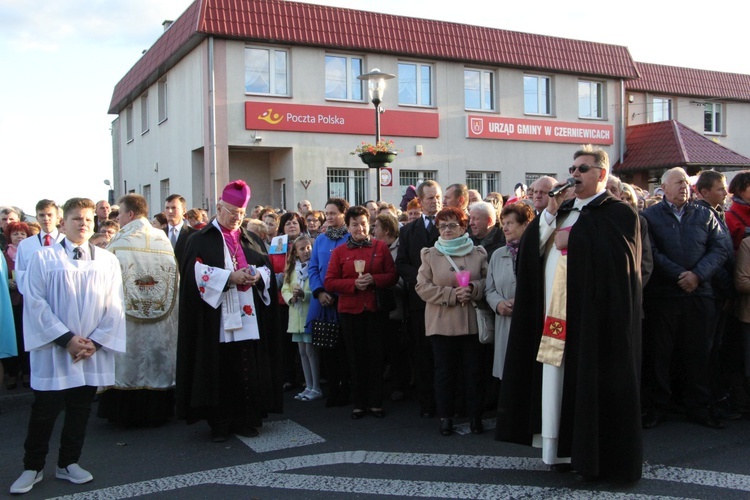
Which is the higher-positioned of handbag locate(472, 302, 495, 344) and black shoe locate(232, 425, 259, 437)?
handbag locate(472, 302, 495, 344)

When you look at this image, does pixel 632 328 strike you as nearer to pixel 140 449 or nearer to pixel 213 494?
pixel 213 494

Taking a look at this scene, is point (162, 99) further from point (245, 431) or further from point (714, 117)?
point (714, 117)

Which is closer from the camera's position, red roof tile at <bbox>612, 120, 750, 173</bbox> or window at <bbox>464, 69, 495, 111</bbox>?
window at <bbox>464, 69, 495, 111</bbox>

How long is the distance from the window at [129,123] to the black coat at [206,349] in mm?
22546

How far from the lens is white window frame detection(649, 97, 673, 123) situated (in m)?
25.9

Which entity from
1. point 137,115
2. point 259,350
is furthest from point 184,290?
point 137,115

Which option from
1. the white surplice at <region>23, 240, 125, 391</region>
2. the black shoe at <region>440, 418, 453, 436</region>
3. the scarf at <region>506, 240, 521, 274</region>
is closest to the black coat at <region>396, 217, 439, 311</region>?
the scarf at <region>506, 240, 521, 274</region>

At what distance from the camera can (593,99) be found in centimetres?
2394

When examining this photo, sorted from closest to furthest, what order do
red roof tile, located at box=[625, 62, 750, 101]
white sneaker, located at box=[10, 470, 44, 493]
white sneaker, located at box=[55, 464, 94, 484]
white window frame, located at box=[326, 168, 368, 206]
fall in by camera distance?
white sneaker, located at box=[10, 470, 44, 493], white sneaker, located at box=[55, 464, 94, 484], white window frame, located at box=[326, 168, 368, 206], red roof tile, located at box=[625, 62, 750, 101]

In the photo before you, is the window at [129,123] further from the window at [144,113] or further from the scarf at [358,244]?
the scarf at [358,244]

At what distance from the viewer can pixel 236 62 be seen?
18453 mm

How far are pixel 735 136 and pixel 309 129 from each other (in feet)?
57.9

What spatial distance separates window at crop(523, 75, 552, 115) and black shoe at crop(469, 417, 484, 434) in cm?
1798

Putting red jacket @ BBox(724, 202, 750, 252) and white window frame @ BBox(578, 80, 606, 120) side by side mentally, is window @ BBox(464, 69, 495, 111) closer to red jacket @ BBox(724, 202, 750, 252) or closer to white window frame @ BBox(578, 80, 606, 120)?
white window frame @ BBox(578, 80, 606, 120)
